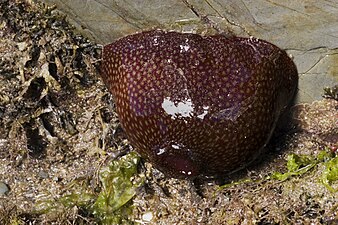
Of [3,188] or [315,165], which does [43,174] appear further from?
[315,165]

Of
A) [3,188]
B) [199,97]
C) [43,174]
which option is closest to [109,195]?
[43,174]

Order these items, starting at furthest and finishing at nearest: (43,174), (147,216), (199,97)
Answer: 1. (43,174)
2. (147,216)
3. (199,97)

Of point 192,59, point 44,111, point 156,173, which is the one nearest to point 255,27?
point 192,59

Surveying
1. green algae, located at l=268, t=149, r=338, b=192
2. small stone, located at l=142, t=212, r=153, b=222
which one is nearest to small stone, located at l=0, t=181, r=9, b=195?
small stone, located at l=142, t=212, r=153, b=222

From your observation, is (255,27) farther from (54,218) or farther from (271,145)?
(54,218)

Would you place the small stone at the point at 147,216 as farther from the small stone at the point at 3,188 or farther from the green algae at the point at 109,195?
the small stone at the point at 3,188

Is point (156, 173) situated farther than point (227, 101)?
Yes

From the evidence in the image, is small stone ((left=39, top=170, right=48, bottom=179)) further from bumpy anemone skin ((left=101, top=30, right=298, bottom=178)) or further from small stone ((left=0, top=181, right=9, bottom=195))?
bumpy anemone skin ((left=101, top=30, right=298, bottom=178))

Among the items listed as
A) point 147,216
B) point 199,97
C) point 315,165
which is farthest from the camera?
point 147,216

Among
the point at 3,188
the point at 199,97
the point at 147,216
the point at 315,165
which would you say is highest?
the point at 199,97
